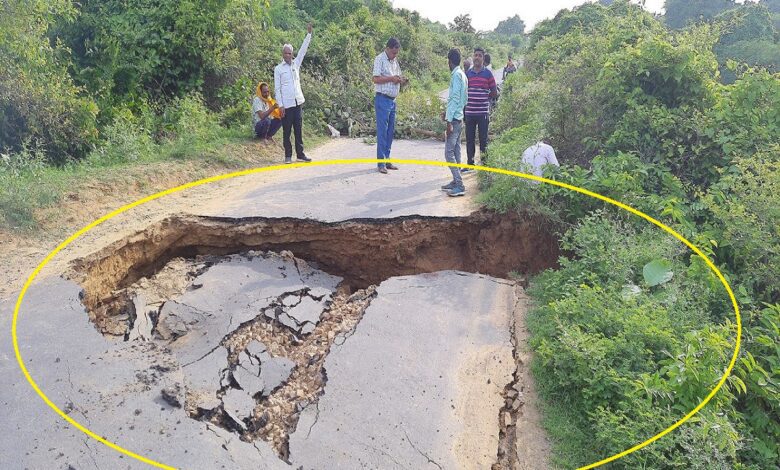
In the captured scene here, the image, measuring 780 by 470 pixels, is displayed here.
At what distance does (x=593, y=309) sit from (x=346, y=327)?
2.12 meters

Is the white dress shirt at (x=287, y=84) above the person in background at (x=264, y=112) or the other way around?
above

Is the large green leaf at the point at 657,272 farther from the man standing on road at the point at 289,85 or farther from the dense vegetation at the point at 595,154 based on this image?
the man standing on road at the point at 289,85

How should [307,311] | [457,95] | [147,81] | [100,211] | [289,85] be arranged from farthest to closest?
[147,81], [289,85], [457,95], [100,211], [307,311]

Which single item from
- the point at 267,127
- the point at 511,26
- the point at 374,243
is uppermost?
the point at 511,26

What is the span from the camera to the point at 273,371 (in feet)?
13.9

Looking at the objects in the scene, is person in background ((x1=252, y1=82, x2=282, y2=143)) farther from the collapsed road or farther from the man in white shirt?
the man in white shirt

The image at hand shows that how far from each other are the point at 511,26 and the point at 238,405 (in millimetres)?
66607

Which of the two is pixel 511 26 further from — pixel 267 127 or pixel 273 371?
pixel 273 371

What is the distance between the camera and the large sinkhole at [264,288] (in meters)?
3.95

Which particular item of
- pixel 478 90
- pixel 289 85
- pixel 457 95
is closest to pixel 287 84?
pixel 289 85

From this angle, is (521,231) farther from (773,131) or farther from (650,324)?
(773,131)

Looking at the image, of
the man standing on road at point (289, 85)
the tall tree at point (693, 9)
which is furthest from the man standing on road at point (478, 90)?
the tall tree at point (693, 9)

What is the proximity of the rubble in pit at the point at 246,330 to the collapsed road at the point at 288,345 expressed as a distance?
2 centimetres

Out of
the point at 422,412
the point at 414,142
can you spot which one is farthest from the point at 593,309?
the point at 414,142
